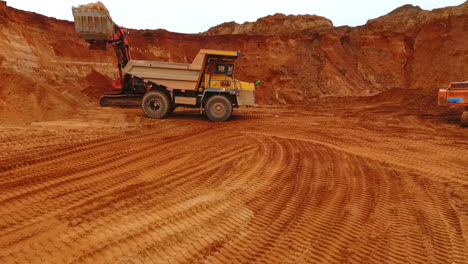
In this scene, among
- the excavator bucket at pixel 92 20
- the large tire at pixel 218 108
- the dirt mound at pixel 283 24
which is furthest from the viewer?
the dirt mound at pixel 283 24

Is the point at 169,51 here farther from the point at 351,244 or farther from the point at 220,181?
the point at 351,244

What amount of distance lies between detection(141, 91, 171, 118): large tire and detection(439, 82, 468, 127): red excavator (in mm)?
9770

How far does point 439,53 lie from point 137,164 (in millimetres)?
24281

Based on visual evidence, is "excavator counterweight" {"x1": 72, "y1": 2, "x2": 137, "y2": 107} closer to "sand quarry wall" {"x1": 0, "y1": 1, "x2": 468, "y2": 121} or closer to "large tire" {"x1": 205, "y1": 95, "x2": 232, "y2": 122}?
"sand quarry wall" {"x1": 0, "y1": 1, "x2": 468, "y2": 121}

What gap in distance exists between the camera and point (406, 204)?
13.5 ft

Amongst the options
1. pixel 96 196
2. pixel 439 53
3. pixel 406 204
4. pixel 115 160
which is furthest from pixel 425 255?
pixel 439 53

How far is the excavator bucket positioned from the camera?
10969mm

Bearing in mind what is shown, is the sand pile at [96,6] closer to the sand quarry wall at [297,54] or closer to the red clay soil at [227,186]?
the red clay soil at [227,186]

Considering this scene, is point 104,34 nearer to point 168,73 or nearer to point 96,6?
point 96,6

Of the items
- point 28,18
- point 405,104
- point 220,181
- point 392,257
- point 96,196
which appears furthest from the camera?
point 28,18

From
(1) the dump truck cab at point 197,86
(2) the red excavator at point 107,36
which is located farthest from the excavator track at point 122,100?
(1) the dump truck cab at point 197,86

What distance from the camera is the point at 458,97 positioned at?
10320 mm

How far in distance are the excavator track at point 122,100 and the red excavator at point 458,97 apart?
1183 cm

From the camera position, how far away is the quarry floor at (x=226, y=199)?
2930mm
